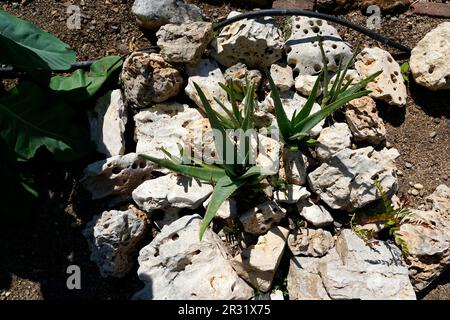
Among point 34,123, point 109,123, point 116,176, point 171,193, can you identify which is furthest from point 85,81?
point 171,193

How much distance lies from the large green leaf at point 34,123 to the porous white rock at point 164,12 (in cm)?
79

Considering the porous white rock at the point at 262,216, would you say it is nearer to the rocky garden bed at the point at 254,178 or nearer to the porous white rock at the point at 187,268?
the rocky garden bed at the point at 254,178

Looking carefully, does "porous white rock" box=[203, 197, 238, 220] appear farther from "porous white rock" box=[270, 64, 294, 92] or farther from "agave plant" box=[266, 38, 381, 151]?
"porous white rock" box=[270, 64, 294, 92]

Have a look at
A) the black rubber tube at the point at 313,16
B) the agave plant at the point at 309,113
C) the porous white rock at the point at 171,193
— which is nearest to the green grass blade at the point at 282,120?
the agave plant at the point at 309,113

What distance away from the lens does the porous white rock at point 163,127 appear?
8.86 feet

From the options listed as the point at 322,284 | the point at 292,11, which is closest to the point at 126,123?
the point at 292,11

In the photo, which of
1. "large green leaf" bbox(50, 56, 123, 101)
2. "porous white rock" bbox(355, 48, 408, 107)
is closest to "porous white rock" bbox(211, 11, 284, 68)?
"porous white rock" bbox(355, 48, 408, 107)

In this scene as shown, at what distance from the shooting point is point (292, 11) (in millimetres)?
2885

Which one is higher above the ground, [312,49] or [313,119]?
[312,49]

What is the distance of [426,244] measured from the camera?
2.52m

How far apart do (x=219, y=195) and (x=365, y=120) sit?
0.98 m

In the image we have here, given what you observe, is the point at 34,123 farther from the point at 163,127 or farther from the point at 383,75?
the point at 383,75

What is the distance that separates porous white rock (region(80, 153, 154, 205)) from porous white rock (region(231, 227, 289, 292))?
69 centimetres

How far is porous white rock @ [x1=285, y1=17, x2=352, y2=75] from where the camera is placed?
9.33 ft
